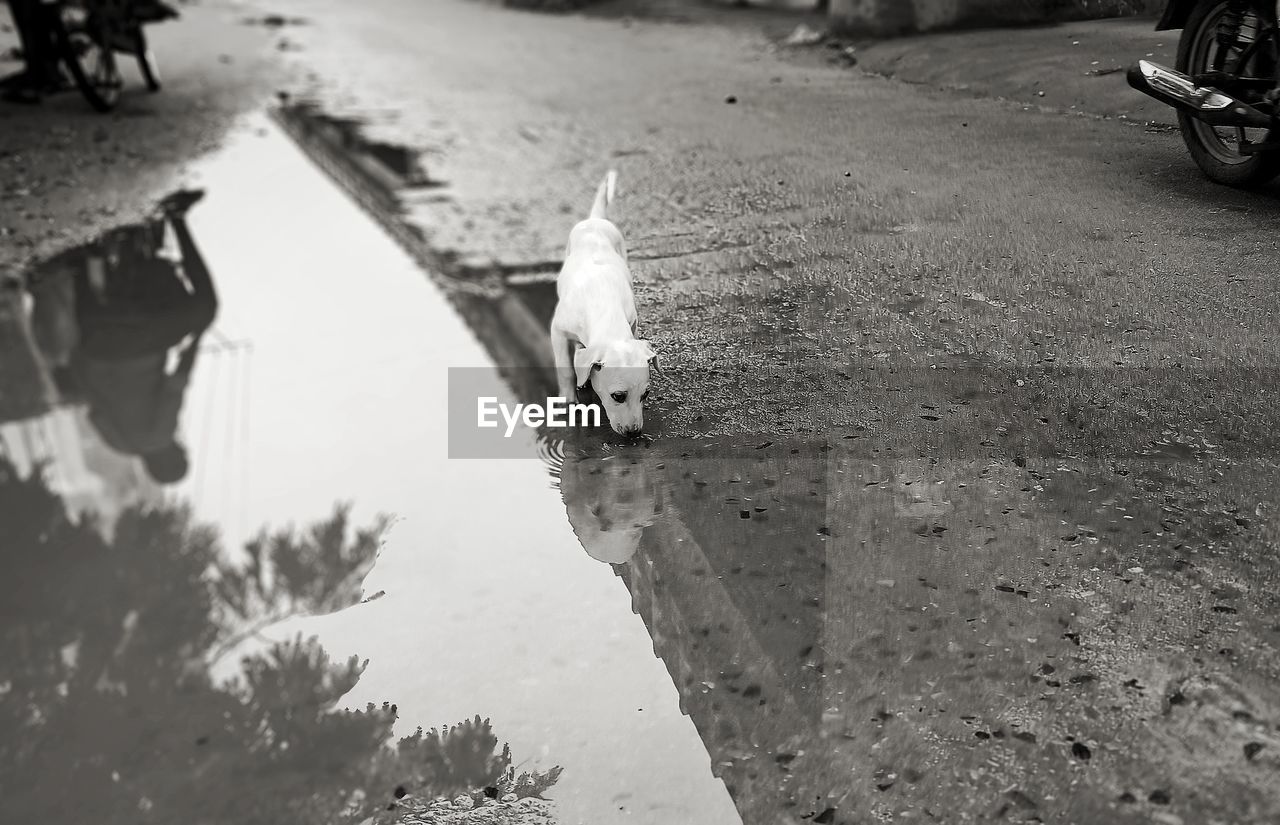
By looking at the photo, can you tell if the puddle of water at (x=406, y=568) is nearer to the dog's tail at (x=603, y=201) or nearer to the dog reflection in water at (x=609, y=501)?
the dog reflection in water at (x=609, y=501)

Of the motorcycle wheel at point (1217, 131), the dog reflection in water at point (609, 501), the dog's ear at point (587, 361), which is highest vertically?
the motorcycle wheel at point (1217, 131)

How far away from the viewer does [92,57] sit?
388 inches

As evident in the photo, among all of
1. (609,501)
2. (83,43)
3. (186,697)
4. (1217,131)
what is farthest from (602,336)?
(83,43)

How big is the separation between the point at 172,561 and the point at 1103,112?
604 cm

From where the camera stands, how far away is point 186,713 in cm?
274

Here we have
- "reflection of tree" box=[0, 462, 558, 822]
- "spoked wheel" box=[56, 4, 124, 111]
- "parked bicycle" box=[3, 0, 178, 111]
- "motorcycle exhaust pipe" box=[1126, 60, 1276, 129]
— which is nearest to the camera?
"reflection of tree" box=[0, 462, 558, 822]

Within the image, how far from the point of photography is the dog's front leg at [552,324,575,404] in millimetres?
3918

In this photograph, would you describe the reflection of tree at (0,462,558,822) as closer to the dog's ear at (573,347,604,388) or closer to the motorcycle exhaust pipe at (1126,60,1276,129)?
the dog's ear at (573,347,604,388)

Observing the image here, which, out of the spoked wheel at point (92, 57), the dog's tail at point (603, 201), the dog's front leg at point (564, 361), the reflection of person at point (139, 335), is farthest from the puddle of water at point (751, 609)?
the spoked wheel at point (92, 57)

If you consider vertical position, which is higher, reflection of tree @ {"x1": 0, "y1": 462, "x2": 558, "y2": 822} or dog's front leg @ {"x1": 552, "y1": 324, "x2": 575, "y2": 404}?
dog's front leg @ {"x1": 552, "y1": 324, "x2": 575, "y2": 404}

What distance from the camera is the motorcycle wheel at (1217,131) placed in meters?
5.12

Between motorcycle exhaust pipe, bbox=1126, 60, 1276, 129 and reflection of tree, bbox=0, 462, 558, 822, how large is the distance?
4.05 m

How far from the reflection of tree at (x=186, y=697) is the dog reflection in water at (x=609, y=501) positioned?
2.03 ft

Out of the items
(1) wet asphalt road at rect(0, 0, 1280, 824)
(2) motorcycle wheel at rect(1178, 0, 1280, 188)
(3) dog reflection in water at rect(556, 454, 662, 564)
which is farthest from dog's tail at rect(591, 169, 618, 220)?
(2) motorcycle wheel at rect(1178, 0, 1280, 188)
